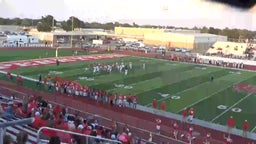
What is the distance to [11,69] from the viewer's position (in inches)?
718

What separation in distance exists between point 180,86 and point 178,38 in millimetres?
17743

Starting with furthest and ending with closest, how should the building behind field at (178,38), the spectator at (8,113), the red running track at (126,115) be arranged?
the building behind field at (178,38) → the red running track at (126,115) → the spectator at (8,113)

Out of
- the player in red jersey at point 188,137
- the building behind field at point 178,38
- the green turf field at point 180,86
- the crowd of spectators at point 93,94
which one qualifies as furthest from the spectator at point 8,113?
the building behind field at point 178,38

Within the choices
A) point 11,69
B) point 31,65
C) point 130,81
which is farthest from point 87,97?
point 31,65

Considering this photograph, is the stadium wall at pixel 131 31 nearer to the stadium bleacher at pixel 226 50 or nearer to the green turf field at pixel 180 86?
the stadium bleacher at pixel 226 50

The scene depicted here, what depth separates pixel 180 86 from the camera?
1588 centimetres

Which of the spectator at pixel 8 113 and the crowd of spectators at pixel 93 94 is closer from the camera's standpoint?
the spectator at pixel 8 113

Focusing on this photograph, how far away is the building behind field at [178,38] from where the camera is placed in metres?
28.7

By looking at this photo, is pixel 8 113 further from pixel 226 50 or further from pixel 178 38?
pixel 178 38

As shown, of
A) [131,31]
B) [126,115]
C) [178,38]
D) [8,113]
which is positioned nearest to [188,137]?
[126,115]

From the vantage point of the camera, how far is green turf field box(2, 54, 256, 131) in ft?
39.5

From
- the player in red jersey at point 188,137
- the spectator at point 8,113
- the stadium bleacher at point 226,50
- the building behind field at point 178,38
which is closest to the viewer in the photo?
the spectator at point 8,113

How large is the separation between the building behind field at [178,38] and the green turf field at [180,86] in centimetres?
652

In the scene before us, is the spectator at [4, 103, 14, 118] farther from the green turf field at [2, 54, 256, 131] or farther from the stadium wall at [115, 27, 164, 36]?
the stadium wall at [115, 27, 164, 36]
